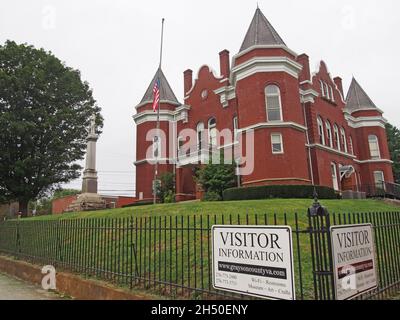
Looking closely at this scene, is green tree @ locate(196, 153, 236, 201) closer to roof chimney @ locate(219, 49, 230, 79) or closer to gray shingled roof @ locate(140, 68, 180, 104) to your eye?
roof chimney @ locate(219, 49, 230, 79)

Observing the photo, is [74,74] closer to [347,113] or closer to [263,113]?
[263,113]

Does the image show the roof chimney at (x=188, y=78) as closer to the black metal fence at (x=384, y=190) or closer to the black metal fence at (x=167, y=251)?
the black metal fence at (x=384, y=190)

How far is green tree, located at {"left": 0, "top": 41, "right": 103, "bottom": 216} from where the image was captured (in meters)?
28.7

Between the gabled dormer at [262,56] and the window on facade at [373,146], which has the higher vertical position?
the gabled dormer at [262,56]

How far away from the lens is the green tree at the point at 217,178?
2269cm

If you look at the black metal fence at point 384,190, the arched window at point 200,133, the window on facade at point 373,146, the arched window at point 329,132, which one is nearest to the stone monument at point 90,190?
the arched window at point 200,133

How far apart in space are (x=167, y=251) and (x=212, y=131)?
22.6 metres

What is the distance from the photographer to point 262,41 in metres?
24.3

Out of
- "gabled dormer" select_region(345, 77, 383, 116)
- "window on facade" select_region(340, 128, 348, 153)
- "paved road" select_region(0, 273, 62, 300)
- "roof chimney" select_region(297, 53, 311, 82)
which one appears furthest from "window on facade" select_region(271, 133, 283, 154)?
"paved road" select_region(0, 273, 62, 300)

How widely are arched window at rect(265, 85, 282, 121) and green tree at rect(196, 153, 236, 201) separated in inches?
172

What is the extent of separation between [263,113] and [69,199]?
19.0 meters

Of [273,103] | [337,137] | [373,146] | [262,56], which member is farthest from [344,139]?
[262,56]

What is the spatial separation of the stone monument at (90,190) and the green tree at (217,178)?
7.62 m

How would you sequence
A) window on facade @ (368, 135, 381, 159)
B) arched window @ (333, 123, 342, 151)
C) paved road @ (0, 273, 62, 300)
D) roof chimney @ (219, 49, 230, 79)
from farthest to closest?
window on facade @ (368, 135, 381, 159)
arched window @ (333, 123, 342, 151)
roof chimney @ (219, 49, 230, 79)
paved road @ (0, 273, 62, 300)
